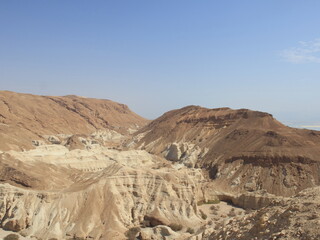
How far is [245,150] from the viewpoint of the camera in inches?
1961

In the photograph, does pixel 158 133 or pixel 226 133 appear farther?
pixel 158 133

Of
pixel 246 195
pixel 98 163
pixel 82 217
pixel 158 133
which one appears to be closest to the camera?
pixel 82 217

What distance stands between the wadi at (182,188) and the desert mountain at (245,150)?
0.52 ft

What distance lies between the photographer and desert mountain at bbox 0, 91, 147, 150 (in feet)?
233

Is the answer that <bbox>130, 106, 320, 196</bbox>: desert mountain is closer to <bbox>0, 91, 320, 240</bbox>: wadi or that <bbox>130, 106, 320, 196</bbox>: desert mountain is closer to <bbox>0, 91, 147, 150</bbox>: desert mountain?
<bbox>0, 91, 320, 240</bbox>: wadi

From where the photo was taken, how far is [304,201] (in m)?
12.9

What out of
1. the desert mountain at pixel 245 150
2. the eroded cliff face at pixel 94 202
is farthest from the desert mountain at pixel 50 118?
the eroded cliff face at pixel 94 202

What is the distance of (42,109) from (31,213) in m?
86.9

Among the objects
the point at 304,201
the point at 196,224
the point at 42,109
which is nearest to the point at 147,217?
the point at 196,224

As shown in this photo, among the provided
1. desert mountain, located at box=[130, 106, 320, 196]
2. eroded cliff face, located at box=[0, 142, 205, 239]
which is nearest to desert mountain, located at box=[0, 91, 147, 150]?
desert mountain, located at box=[130, 106, 320, 196]

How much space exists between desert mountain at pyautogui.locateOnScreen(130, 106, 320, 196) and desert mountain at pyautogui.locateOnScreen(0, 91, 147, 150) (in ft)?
96.3

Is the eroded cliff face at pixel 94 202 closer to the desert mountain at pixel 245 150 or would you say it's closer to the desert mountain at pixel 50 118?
the desert mountain at pixel 245 150

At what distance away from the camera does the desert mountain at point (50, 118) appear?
71.0 meters

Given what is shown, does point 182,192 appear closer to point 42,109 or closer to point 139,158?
point 139,158
